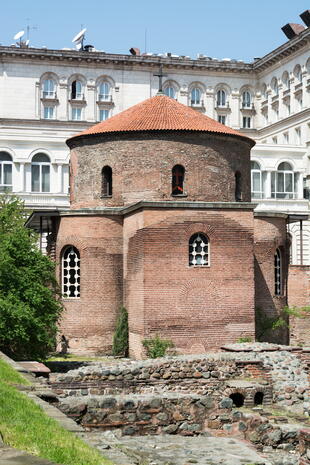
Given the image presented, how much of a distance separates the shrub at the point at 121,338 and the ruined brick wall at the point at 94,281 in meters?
0.73

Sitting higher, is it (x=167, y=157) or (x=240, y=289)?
(x=167, y=157)

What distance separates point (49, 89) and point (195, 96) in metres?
13.3

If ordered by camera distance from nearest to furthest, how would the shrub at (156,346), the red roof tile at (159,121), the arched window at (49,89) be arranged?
1. the shrub at (156,346)
2. the red roof tile at (159,121)
3. the arched window at (49,89)

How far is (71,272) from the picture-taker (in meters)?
30.8

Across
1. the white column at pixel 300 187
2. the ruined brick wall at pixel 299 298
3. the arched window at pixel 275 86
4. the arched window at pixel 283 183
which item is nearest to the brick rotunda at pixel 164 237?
the ruined brick wall at pixel 299 298

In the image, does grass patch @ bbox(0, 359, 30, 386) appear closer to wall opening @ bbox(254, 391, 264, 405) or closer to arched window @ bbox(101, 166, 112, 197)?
wall opening @ bbox(254, 391, 264, 405)

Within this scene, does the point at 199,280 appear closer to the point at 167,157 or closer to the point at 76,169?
the point at 167,157

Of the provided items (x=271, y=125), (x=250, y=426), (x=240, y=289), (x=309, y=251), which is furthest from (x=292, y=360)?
(x=271, y=125)

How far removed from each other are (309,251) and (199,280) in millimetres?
33976

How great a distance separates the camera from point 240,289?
92.4ft

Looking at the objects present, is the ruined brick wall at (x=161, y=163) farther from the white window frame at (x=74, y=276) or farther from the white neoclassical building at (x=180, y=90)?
the white neoclassical building at (x=180, y=90)

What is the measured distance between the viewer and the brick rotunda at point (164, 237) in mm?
27625

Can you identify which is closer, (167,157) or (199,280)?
(199,280)

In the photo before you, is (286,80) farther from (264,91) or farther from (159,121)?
(159,121)
